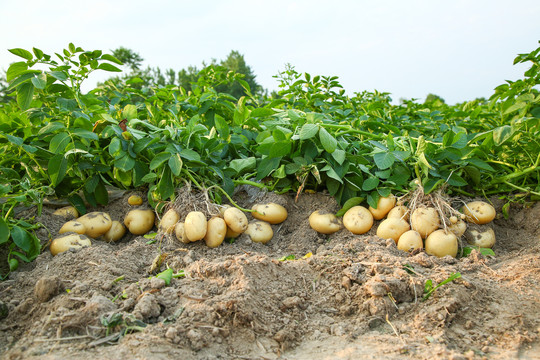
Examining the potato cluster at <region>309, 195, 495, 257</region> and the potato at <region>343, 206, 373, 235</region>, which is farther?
the potato at <region>343, 206, 373, 235</region>

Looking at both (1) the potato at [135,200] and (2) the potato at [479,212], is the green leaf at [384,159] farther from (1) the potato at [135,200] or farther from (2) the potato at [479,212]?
(1) the potato at [135,200]

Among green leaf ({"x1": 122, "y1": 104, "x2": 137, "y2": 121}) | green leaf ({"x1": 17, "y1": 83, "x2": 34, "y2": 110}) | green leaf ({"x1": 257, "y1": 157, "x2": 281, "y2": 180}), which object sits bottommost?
green leaf ({"x1": 257, "y1": 157, "x2": 281, "y2": 180})

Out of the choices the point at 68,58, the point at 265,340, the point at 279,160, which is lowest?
the point at 265,340

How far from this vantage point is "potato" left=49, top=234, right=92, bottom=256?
7.83 ft

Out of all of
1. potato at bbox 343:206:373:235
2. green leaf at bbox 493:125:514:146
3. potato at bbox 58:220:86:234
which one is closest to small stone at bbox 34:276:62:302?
potato at bbox 58:220:86:234

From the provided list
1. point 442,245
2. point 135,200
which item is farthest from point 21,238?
point 442,245

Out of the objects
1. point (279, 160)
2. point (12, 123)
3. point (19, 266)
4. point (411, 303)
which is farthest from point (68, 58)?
point (411, 303)

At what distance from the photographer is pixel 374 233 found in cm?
275

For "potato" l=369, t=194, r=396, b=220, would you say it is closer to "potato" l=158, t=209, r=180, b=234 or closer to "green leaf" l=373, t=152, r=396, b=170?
"green leaf" l=373, t=152, r=396, b=170

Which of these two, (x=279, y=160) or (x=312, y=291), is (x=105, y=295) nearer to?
(x=312, y=291)

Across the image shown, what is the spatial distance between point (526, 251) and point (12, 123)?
320 cm

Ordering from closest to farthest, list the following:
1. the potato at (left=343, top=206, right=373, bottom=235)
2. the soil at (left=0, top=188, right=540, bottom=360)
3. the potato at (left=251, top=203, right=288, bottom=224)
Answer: the soil at (left=0, top=188, right=540, bottom=360), the potato at (left=343, top=206, right=373, bottom=235), the potato at (left=251, top=203, right=288, bottom=224)

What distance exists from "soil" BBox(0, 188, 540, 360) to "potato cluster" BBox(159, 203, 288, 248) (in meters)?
0.14

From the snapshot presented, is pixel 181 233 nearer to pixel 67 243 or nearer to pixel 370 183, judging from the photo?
pixel 67 243
